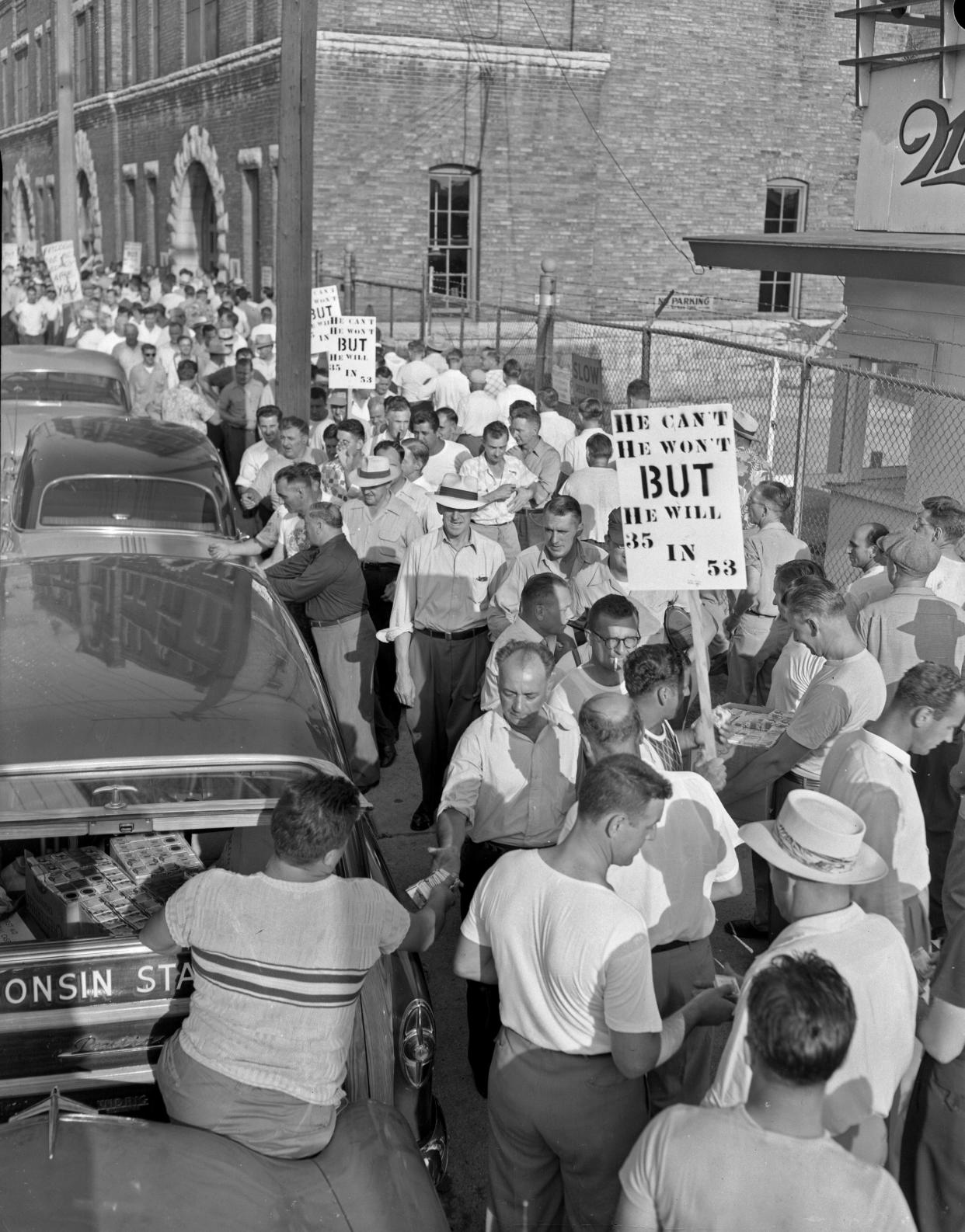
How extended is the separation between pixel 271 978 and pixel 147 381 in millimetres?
12621

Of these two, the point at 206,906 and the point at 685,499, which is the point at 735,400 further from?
the point at 206,906

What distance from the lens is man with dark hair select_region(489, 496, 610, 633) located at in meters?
6.86

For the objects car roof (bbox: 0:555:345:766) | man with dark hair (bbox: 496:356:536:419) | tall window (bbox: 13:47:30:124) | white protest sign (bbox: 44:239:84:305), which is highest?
tall window (bbox: 13:47:30:124)

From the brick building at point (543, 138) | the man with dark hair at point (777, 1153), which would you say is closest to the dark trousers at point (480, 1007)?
the man with dark hair at point (777, 1153)

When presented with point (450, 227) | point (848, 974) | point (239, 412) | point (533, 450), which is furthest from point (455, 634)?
point (450, 227)

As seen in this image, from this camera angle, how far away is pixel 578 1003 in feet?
11.1

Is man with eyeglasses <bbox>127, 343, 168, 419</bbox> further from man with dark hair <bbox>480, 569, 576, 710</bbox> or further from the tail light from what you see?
the tail light

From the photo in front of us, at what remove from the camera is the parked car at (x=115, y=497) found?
790 centimetres

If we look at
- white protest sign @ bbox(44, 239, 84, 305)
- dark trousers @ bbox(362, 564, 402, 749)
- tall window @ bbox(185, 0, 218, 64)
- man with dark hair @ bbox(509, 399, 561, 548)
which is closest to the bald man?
dark trousers @ bbox(362, 564, 402, 749)

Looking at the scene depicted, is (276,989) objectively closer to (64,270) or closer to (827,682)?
(827,682)

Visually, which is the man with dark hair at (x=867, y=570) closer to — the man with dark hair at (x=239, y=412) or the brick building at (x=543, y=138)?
the man with dark hair at (x=239, y=412)

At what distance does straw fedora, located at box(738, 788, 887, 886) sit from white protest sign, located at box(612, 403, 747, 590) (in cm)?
202

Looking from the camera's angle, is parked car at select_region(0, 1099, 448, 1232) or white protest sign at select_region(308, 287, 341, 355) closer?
parked car at select_region(0, 1099, 448, 1232)

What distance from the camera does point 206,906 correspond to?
3471 mm
